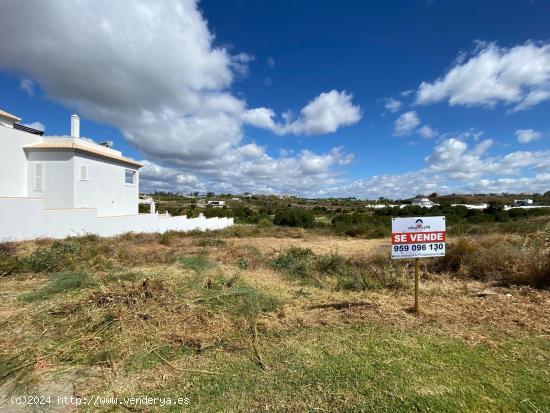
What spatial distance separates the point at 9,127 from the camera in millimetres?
17609

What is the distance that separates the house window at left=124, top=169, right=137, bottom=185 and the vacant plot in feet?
63.1

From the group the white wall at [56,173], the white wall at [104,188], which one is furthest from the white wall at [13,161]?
the white wall at [104,188]

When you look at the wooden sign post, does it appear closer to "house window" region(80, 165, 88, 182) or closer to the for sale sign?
the for sale sign

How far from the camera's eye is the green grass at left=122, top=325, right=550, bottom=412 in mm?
2797

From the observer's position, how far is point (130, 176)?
25594mm

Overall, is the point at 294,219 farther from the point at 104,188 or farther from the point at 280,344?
the point at 280,344

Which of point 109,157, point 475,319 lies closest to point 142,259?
point 475,319

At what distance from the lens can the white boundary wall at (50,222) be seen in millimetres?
14398

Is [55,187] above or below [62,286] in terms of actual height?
above

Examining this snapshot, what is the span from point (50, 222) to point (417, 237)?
59.8 ft

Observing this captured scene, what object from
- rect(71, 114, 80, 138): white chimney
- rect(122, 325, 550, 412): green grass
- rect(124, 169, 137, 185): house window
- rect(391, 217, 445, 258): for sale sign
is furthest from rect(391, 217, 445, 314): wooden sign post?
rect(124, 169, 137, 185): house window

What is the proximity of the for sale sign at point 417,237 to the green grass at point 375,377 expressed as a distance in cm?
146

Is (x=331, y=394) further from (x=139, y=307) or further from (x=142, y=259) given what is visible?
(x=142, y=259)

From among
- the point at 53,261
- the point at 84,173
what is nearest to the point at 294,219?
the point at 84,173
